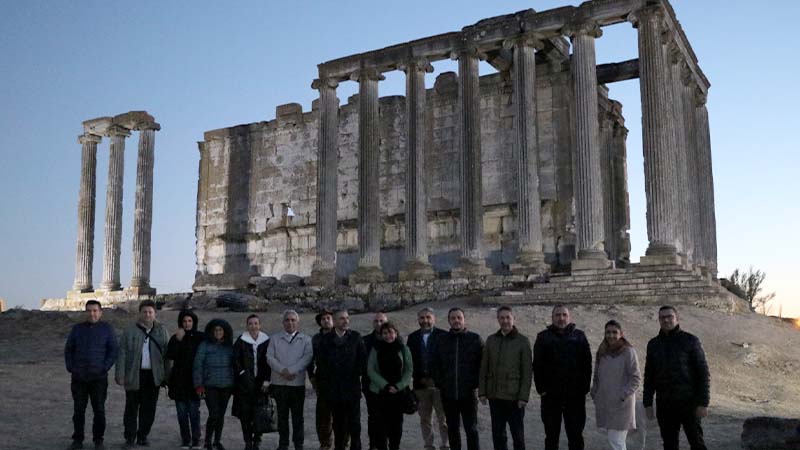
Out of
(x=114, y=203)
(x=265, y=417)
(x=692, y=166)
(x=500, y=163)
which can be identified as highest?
(x=500, y=163)

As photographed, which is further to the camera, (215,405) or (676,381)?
(215,405)

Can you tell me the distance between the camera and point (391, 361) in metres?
8.82

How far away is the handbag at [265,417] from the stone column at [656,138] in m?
15.2

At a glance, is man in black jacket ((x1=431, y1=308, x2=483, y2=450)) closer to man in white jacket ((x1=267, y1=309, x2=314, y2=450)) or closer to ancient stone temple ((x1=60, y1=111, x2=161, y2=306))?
man in white jacket ((x1=267, y1=309, x2=314, y2=450))

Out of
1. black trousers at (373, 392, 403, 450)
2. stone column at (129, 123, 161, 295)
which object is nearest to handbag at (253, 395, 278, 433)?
black trousers at (373, 392, 403, 450)

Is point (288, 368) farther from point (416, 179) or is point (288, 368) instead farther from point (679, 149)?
point (679, 149)

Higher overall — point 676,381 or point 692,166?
point 692,166

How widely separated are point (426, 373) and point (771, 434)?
3.87 meters

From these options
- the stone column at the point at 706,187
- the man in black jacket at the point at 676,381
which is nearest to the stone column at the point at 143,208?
the stone column at the point at 706,187

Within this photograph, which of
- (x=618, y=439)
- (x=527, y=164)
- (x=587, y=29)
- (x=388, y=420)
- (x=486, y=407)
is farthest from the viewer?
(x=527, y=164)

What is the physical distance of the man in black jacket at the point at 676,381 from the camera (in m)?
8.04

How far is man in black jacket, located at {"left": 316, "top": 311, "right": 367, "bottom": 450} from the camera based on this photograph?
8.88m

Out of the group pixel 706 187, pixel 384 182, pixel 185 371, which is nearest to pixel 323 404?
pixel 185 371

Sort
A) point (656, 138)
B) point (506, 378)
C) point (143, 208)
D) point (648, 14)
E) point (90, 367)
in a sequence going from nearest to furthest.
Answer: point (506, 378) → point (90, 367) → point (656, 138) → point (648, 14) → point (143, 208)
